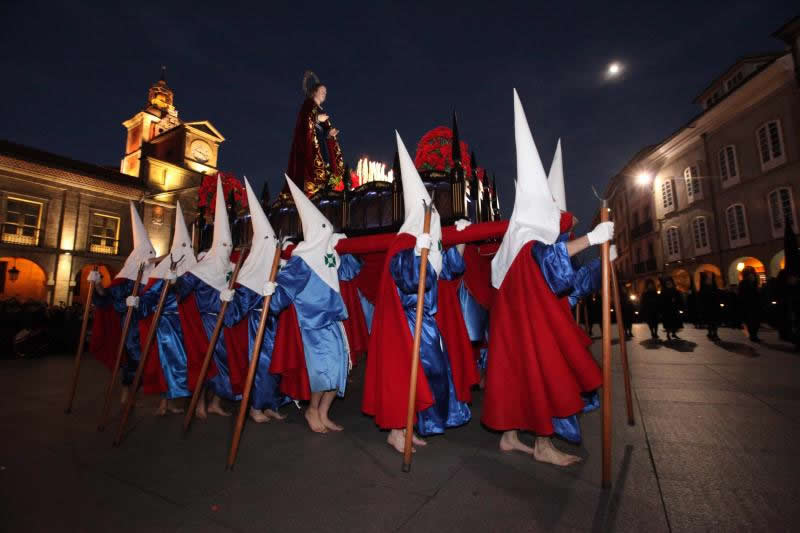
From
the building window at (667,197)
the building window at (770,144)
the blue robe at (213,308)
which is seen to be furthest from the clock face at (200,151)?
the building window at (770,144)

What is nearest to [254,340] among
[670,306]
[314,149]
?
[314,149]

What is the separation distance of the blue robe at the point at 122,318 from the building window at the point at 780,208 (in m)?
23.8

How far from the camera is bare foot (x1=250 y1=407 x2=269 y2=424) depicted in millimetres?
4289

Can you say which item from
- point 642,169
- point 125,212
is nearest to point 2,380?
point 125,212

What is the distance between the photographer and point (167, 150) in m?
28.5

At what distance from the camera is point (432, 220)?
3.81 meters

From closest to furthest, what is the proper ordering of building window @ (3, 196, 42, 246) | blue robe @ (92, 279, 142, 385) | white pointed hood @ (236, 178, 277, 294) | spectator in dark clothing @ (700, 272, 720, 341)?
white pointed hood @ (236, 178, 277, 294)
blue robe @ (92, 279, 142, 385)
spectator in dark clothing @ (700, 272, 720, 341)
building window @ (3, 196, 42, 246)

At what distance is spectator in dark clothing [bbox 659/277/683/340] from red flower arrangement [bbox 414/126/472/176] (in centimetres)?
774

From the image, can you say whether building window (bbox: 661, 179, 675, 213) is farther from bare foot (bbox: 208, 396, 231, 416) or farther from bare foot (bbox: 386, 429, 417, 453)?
bare foot (bbox: 208, 396, 231, 416)

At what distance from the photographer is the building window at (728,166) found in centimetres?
1981

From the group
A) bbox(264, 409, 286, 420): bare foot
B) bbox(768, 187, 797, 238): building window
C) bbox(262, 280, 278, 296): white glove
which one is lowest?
bbox(264, 409, 286, 420): bare foot

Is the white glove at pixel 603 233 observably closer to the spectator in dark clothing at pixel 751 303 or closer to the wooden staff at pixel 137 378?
the wooden staff at pixel 137 378

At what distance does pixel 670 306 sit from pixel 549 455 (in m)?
10.7

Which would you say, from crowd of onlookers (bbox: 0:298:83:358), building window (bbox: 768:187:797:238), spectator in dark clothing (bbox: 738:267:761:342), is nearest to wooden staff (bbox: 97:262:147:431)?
crowd of onlookers (bbox: 0:298:83:358)
